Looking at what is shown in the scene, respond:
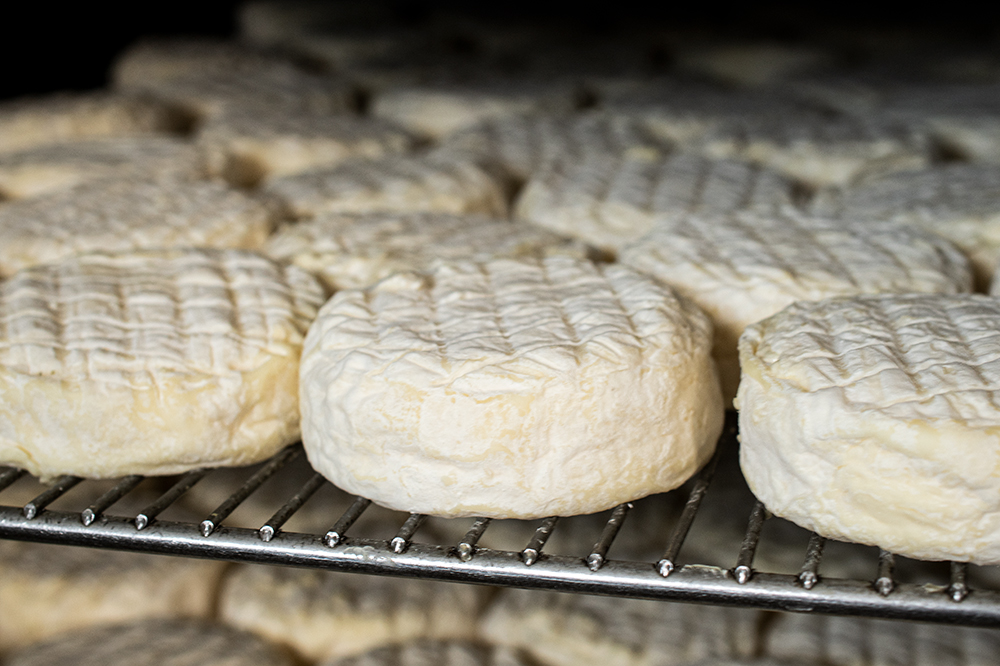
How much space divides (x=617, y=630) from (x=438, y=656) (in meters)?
0.28

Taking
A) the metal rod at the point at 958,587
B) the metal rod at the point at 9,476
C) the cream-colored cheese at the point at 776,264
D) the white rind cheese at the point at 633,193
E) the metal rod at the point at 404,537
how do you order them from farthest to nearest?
the white rind cheese at the point at 633,193, the cream-colored cheese at the point at 776,264, the metal rod at the point at 9,476, the metal rod at the point at 404,537, the metal rod at the point at 958,587

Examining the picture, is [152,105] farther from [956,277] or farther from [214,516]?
[956,277]

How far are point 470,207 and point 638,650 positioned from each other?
83cm

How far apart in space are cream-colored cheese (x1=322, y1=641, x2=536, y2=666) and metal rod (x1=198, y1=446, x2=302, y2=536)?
0.39m

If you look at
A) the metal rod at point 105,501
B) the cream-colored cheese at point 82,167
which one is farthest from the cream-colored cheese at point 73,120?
the metal rod at point 105,501

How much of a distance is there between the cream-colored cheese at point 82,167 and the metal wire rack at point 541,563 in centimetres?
97

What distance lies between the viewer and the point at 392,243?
1.48m

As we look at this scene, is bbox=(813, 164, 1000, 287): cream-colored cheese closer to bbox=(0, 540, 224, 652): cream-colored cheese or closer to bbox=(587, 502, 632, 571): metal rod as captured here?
bbox=(587, 502, 632, 571): metal rod

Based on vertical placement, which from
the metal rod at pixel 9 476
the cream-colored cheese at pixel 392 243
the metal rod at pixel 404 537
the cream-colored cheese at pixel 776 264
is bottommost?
the metal rod at pixel 9 476

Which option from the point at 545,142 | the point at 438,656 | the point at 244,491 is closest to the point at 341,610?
the point at 438,656

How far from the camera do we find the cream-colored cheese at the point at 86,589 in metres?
1.49

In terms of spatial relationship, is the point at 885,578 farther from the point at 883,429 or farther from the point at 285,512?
the point at 285,512

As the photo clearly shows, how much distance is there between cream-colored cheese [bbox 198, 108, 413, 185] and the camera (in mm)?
2029

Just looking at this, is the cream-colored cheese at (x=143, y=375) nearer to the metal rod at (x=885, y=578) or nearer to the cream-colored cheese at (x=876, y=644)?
the metal rod at (x=885, y=578)
